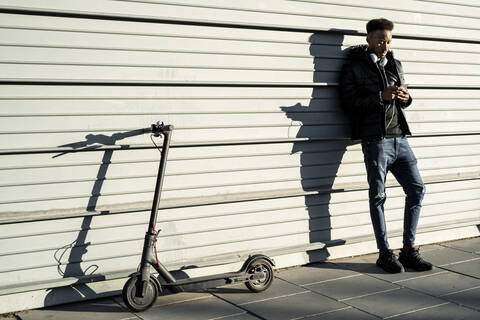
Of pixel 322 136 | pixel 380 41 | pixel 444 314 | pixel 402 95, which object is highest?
pixel 380 41

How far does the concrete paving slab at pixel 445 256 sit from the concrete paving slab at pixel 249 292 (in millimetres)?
1510

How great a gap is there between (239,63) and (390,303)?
7.06ft

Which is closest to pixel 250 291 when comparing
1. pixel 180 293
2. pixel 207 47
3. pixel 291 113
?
pixel 180 293

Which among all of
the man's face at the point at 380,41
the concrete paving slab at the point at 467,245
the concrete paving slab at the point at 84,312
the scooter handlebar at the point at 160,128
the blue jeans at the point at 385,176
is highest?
the man's face at the point at 380,41

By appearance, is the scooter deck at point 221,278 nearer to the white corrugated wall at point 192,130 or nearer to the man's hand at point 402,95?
the white corrugated wall at point 192,130

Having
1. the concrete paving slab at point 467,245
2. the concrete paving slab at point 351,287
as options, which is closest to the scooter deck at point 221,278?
the concrete paving slab at point 351,287

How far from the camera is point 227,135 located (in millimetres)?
5137

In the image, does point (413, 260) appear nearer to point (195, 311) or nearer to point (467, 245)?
point (467, 245)

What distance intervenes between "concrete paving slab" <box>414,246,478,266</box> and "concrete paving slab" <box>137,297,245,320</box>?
2147 millimetres

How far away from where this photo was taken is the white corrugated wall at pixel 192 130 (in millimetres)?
4406

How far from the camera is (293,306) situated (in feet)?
15.1

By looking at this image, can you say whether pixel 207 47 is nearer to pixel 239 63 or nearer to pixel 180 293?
pixel 239 63

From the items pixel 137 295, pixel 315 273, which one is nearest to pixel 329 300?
pixel 315 273

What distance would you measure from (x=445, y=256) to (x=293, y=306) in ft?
6.74
